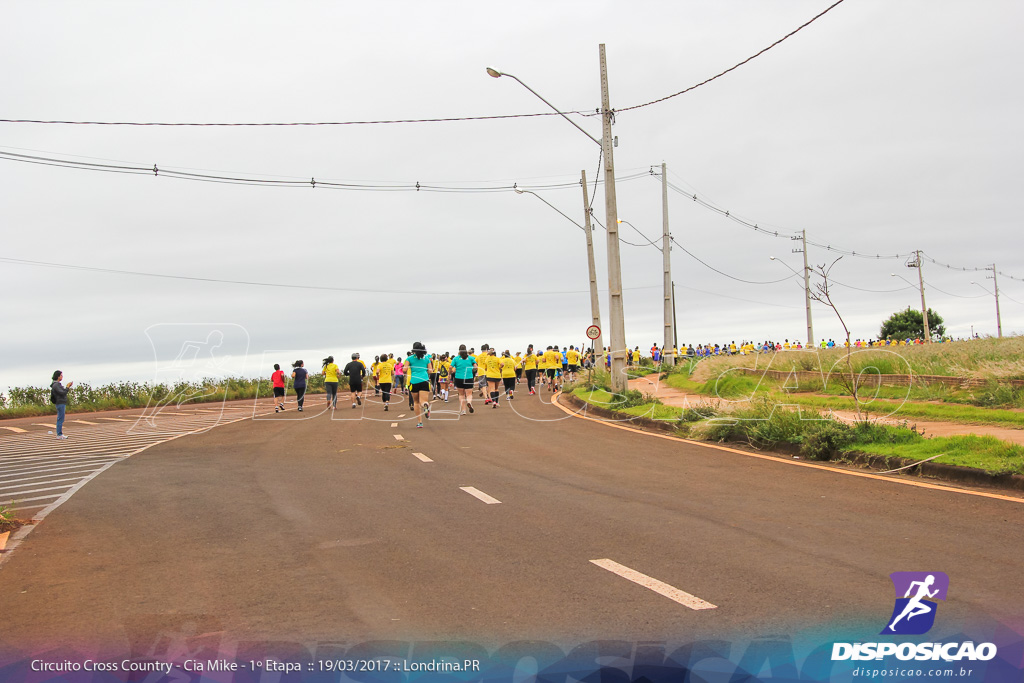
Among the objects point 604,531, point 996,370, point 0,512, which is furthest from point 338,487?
point 996,370

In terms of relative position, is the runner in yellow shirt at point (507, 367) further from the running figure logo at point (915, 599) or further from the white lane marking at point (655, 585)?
the running figure logo at point (915, 599)

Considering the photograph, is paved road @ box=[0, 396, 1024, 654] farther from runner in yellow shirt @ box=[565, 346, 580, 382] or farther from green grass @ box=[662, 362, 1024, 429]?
runner in yellow shirt @ box=[565, 346, 580, 382]

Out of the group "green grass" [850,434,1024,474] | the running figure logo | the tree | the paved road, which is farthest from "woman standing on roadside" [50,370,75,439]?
the tree

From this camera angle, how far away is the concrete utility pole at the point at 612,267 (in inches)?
942

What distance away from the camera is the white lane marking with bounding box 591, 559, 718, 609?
5694 mm

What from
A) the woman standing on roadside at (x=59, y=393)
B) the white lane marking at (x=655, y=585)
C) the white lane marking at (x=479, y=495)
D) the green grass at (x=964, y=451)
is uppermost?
the woman standing on roadside at (x=59, y=393)

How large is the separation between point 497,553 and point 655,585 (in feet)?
5.53

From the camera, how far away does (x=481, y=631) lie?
17.4 feet

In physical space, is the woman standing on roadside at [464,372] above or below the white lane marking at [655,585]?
above

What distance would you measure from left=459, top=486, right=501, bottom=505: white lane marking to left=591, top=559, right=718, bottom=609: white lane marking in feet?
10.7

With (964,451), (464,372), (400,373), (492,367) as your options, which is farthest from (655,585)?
(400,373)

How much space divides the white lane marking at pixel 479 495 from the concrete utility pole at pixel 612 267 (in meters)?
13.1

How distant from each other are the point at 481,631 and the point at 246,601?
1921 millimetres

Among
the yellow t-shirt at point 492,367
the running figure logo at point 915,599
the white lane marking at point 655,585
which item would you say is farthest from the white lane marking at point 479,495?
the yellow t-shirt at point 492,367
